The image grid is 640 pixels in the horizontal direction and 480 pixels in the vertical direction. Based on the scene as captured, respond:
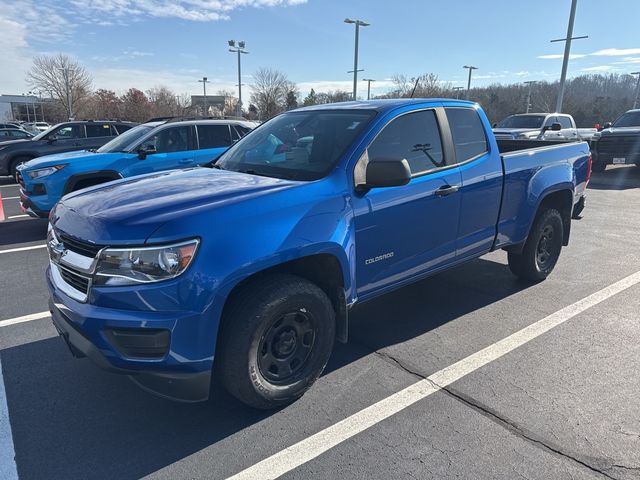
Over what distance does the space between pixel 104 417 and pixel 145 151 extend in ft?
18.3

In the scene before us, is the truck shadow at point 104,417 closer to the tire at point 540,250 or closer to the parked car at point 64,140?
the tire at point 540,250

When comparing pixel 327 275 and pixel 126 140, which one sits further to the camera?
pixel 126 140

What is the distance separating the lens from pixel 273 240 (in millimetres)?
2646

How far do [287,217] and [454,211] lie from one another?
5.71 feet

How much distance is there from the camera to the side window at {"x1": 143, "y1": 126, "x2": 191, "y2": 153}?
7.83 meters

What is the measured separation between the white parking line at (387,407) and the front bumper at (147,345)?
530mm

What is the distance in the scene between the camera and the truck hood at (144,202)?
2.46 meters

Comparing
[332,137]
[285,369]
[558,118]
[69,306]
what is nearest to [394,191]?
[332,137]

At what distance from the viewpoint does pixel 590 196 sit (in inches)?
453

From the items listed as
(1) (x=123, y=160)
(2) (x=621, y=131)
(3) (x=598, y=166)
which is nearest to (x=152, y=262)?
(1) (x=123, y=160)

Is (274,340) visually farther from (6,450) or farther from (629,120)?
(629,120)

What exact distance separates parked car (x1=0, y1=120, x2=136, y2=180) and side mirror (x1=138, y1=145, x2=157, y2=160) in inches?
190

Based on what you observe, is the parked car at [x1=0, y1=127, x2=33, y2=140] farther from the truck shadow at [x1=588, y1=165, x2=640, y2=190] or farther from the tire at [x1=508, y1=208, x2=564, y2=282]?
the truck shadow at [x1=588, y1=165, x2=640, y2=190]

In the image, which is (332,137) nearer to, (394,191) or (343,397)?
(394,191)
